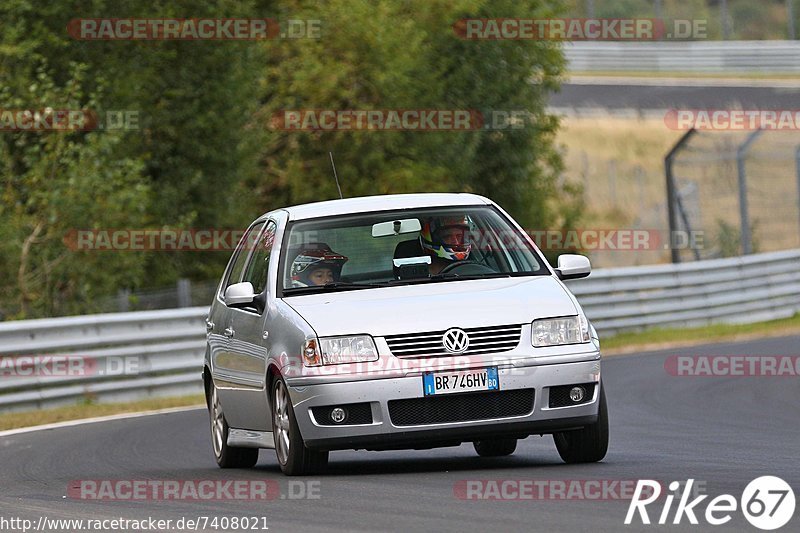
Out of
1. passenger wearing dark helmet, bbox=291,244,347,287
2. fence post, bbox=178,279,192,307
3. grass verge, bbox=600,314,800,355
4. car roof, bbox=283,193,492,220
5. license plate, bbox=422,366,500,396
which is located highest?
car roof, bbox=283,193,492,220

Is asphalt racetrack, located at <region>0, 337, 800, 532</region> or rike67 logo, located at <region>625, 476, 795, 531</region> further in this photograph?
asphalt racetrack, located at <region>0, 337, 800, 532</region>

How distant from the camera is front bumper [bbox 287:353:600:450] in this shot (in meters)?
9.50

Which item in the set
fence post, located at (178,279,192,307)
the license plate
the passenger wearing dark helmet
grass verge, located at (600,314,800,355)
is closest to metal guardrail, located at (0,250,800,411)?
grass verge, located at (600,314,800,355)

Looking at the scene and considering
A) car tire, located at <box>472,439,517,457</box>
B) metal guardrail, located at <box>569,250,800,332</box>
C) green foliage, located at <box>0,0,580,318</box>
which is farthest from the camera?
metal guardrail, located at <box>569,250,800,332</box>

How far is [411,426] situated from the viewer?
9.52 meters

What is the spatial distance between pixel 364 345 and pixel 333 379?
25cm

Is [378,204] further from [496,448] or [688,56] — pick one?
[688,56]

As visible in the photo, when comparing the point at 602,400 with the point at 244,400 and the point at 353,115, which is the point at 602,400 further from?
the point at 353,115

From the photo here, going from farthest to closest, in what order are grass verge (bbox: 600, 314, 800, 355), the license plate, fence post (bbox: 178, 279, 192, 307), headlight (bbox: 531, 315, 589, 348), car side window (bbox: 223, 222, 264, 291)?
grass verge (bbox: 600, 314, 800, 355)
fence post (bbox: 178, 279, 192, 307)
car side window (bbox: 223, 222, 264, 291)
headlight (bbox: 531, 315, 589, 348)
the license plate

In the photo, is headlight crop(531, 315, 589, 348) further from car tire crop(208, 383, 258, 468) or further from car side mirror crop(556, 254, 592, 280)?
car tire crop(208, 383, 258, 468)

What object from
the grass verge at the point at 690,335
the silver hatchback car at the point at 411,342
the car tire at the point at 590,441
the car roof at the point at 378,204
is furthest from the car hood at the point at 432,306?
the grass verge at the point at 690,335

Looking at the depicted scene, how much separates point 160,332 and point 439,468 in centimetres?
1059

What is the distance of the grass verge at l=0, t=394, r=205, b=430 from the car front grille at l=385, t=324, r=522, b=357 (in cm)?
827

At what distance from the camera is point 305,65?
33.1 metres
